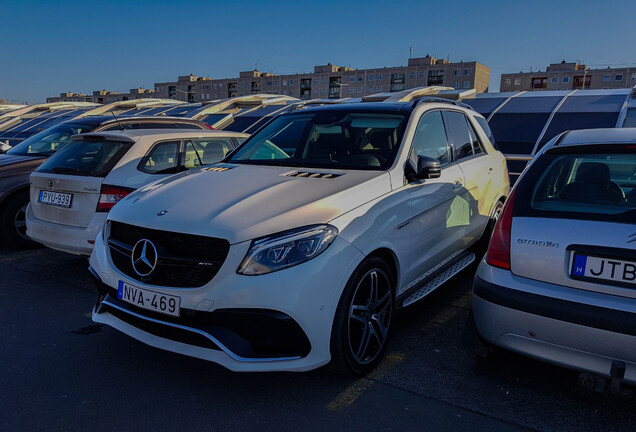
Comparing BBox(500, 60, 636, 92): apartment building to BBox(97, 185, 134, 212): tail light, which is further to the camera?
BBox(500, 60, 636, 92): apartment building

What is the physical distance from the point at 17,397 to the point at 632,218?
338 centimetres

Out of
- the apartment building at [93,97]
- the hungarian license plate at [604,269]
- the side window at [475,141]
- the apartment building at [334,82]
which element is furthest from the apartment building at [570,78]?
the hungarian license plate at [604,269]

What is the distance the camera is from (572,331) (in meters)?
2.29

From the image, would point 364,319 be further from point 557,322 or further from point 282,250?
point 557,322

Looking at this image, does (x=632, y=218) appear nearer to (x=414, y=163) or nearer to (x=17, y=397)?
(x=414, y=163)

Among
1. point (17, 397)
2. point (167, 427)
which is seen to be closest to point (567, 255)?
point (167, 427)

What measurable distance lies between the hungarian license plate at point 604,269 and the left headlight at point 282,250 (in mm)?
1243

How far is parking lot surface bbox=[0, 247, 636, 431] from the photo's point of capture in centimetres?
246

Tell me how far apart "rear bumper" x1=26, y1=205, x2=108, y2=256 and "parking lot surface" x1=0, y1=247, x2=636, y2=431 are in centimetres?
103

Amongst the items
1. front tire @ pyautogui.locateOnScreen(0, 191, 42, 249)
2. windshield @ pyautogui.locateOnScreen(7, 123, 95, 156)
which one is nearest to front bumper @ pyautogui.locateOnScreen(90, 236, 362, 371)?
front tire @ pyautogui.locateOnScreen(0, 191, 42, 249)

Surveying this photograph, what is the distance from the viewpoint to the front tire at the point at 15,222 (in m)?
5.95

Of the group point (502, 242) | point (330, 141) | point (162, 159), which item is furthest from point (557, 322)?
point (162, 159)

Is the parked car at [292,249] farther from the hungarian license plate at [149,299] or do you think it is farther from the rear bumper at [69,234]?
the rear bumper at [69,234]

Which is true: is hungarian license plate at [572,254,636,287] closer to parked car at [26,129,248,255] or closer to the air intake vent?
the air intake vent
